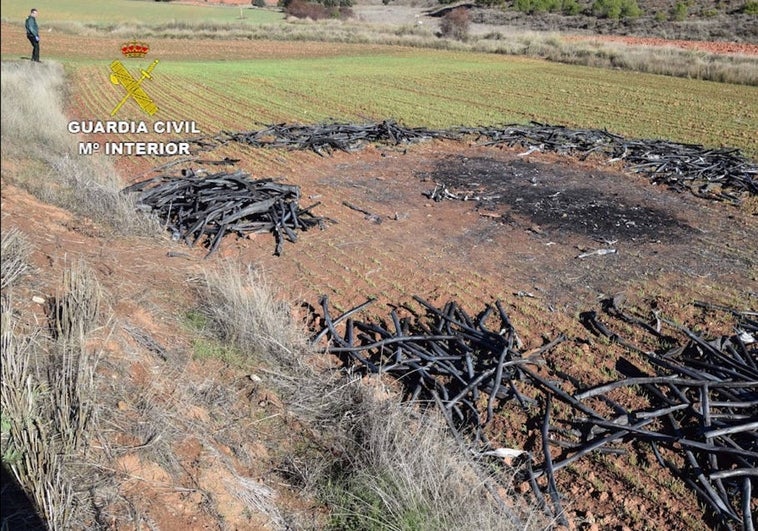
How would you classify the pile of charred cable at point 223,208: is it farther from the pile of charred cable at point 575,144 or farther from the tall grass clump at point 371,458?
the pile of charred cable at point 575,144

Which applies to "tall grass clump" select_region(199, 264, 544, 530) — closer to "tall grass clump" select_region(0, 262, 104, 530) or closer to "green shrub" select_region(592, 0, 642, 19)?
"tall grass clump" select_region(0, 262, 104, 530)

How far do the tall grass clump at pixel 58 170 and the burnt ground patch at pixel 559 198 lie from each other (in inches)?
207

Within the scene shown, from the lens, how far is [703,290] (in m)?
7.10

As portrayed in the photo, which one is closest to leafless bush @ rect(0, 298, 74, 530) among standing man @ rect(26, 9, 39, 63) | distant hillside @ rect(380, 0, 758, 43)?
standing man @ rect(26, 9, 39, 63)

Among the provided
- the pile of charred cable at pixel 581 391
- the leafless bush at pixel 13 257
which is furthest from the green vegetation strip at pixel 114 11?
the pile of charred cable at pixel 581 391

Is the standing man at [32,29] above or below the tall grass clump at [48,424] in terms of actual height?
above

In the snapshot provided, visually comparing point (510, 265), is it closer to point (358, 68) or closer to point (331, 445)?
point (331, 445)

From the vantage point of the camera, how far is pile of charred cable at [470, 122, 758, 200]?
11.1 m

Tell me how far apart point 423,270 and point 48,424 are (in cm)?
475

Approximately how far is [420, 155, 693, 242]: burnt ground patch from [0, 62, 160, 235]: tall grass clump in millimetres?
5254

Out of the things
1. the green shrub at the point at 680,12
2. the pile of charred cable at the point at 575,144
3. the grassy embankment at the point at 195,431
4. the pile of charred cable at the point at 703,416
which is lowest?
the pile of charred cable at the point at 703,416

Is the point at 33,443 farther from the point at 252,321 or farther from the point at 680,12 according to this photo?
the point at 680,12

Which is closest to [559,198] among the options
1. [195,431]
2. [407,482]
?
[407,482]

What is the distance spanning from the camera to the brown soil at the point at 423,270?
12.7ft
